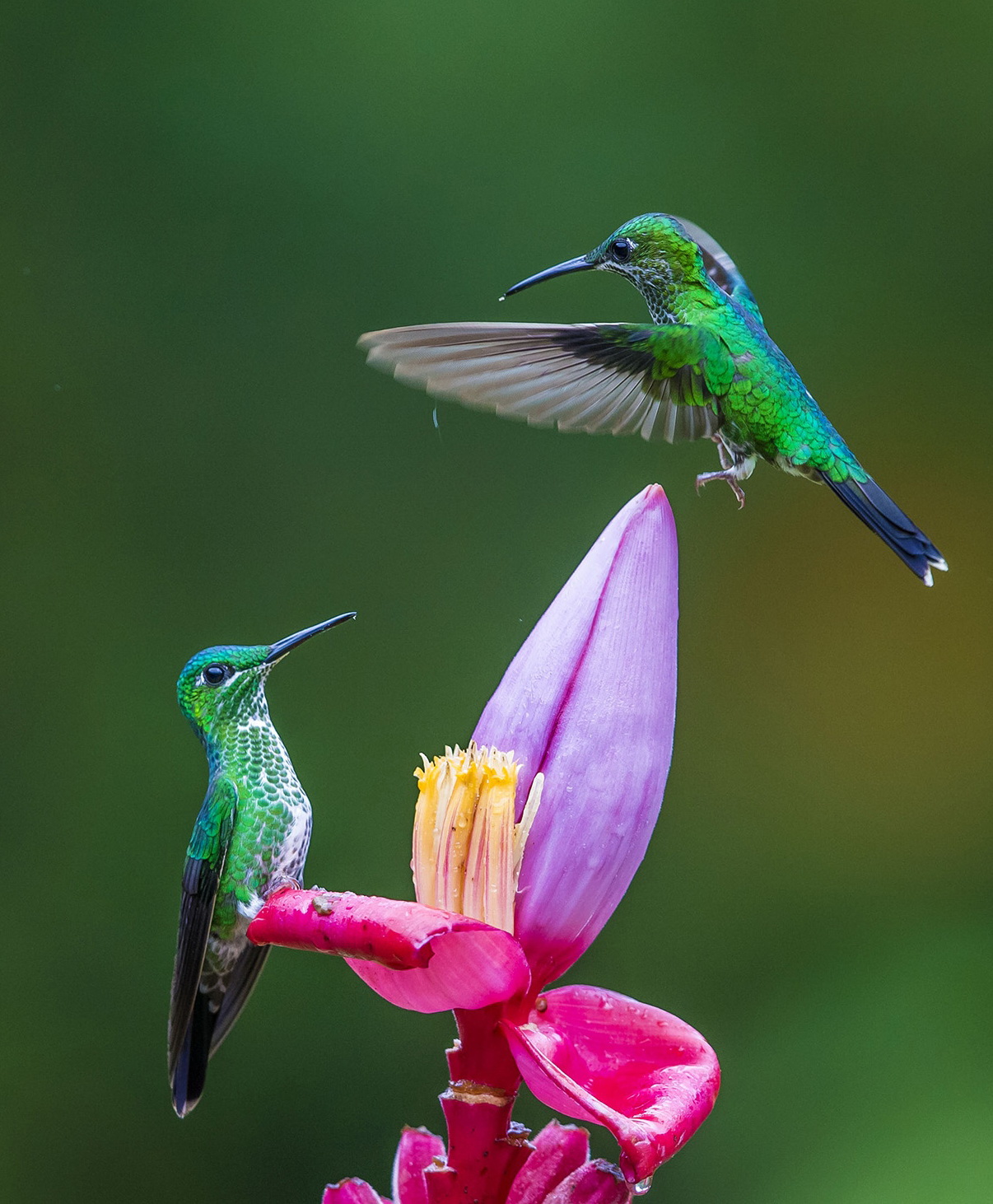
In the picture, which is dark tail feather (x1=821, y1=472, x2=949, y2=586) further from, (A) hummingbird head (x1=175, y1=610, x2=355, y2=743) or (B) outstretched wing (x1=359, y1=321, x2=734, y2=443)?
(A) hummingbird head (x1=175, y1=610, x2=355, y2=743)

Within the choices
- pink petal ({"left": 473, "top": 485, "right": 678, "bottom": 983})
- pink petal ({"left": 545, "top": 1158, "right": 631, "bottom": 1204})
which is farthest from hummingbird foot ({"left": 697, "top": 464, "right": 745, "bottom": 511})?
pink petal ({"left": 545, "top": 1158, "right": 631, "bottom": 1204})

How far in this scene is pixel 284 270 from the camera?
76.3 inches

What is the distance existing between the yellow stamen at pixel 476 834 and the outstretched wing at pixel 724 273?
501 millimetres

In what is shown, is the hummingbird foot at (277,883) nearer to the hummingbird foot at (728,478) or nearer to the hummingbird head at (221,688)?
the hummingbird head at (221,688)

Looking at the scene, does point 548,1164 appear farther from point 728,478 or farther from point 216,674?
point 728,478

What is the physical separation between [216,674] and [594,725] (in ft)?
0.66

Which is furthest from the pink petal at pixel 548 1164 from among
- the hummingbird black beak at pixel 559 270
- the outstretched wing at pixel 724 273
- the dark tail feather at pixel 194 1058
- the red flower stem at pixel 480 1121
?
the outstretched wing at pixel 724 273

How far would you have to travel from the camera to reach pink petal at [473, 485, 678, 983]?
1.83ft

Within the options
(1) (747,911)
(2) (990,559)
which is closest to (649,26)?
(2) (990,559)

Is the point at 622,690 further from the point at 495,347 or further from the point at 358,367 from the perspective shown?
the point at 358,367

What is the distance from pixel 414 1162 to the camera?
1.90 ft

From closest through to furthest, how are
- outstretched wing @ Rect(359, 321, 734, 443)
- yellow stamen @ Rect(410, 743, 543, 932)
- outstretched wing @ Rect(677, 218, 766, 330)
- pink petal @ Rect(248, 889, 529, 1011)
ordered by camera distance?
pink petal @ Rect(248, 889, 529, 1011)
yellow stamen @ Rect(410, 743, 543, 932)
outstretched wing @ Rect(359, 321, 734, 443)
outstretched wing @ Rect(677, 218, 766, 330)

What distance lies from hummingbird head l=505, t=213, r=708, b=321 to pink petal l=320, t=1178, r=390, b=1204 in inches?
19.6

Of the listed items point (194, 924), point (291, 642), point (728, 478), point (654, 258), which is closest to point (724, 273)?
point (654, 258)
